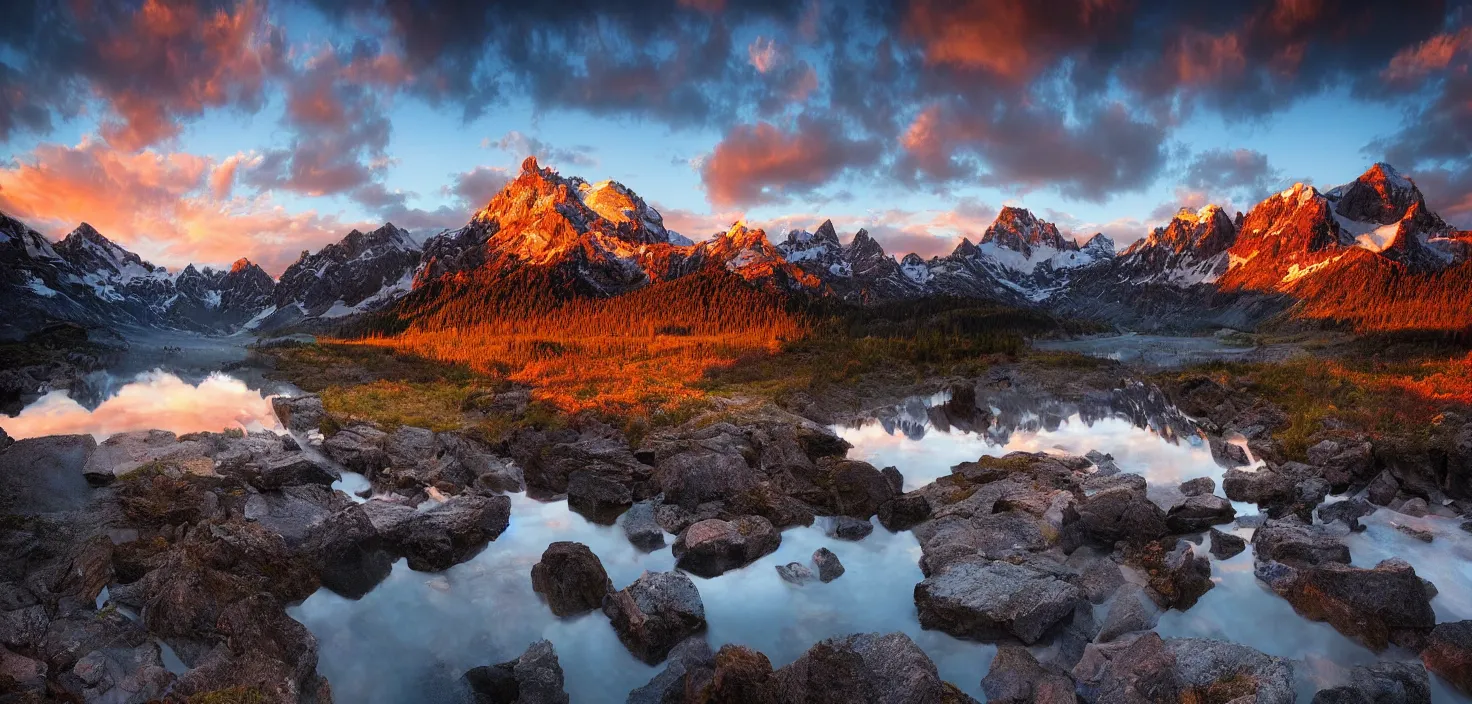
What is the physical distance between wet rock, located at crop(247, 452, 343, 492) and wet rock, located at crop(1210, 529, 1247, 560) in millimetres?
23604

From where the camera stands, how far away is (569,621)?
45.1 ft

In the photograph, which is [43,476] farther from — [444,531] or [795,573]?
[795,573]

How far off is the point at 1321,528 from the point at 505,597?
2020 centimetres

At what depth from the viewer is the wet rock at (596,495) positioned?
66.4ft

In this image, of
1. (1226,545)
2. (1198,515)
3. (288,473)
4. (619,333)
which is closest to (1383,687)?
(1226,545)

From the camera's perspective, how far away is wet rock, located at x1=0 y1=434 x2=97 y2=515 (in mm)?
14938

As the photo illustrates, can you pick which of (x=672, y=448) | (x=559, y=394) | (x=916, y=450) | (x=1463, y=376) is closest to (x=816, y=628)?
(x=672, y=448)

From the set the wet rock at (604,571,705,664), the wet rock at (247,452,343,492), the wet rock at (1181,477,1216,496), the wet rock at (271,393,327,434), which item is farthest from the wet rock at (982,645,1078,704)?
the wet rock at (271,393,327,434)

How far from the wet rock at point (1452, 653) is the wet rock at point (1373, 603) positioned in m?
0.33

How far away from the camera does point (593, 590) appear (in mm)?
14047

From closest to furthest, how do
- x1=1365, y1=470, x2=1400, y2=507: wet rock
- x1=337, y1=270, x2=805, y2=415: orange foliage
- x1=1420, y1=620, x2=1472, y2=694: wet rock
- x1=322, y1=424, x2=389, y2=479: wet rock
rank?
1. x1=1420, y1=620, x2=1472, y2=694: wet rock
2. x1=1365, y1=470, x2=1400, y2=507: wet rock
3. x1=322, y1=424, x2=389, y2=479: wet rock
4. x1=337, y1=270, x2=805, y2=415: orange foliage

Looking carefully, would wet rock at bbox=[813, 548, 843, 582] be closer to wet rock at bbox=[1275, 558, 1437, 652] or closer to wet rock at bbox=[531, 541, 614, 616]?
wet rock at bbox=[531, 541, 614, 616]

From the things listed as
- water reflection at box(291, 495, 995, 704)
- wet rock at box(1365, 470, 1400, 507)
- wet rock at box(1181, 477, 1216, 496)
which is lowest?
water reflection at box(291, 495, 995, 704)

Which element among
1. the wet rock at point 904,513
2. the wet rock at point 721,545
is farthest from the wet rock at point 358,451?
the wet rock at point 904,513
